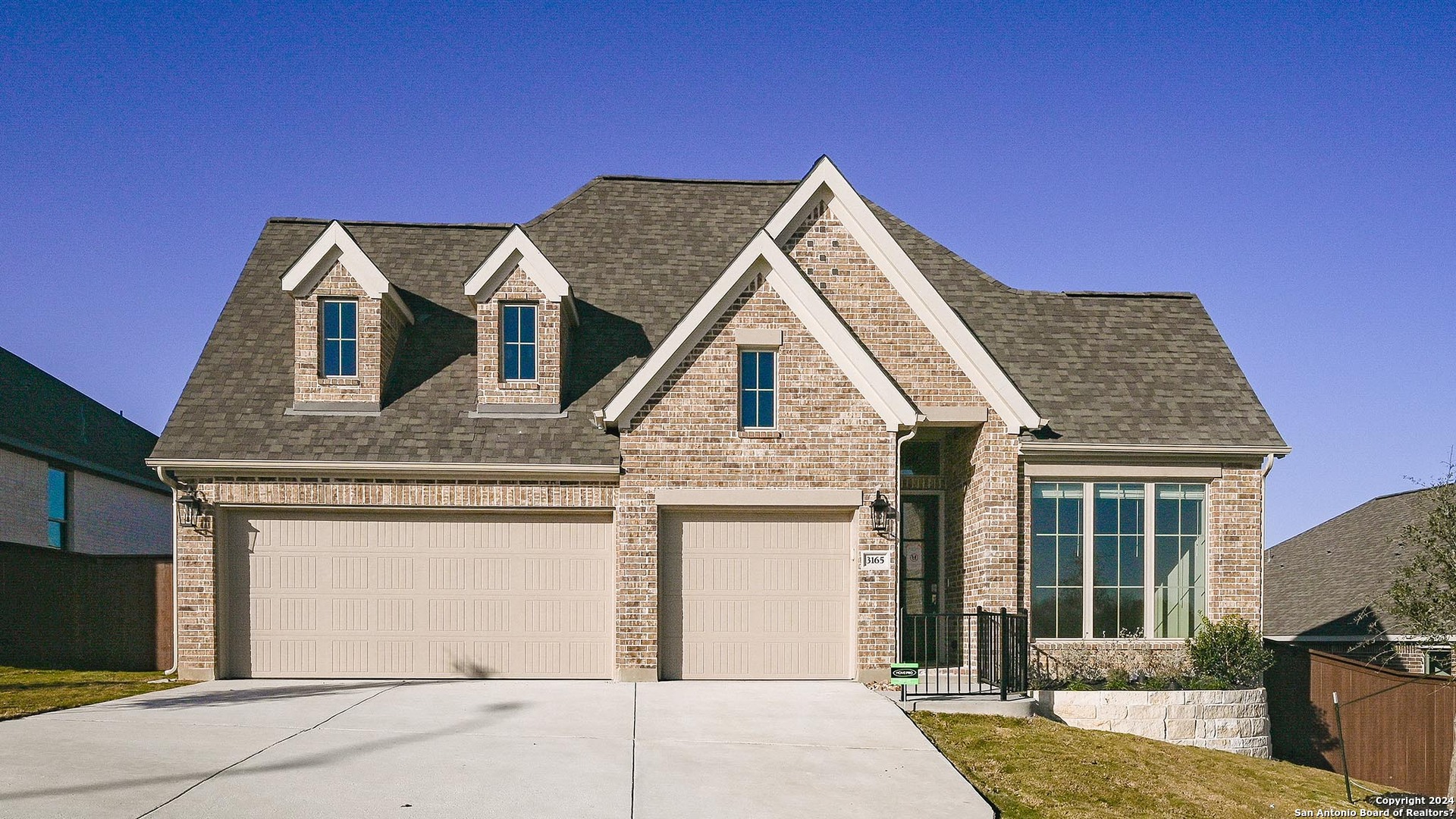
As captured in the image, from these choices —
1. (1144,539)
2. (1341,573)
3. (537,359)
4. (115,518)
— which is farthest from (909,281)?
(115,518)

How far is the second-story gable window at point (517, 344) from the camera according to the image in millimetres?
17141

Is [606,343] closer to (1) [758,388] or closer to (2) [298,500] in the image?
(1) [758,388]

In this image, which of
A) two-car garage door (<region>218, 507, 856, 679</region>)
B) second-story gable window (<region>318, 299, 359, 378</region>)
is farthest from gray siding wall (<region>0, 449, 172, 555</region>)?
second-story gable window (<region>318, 299, 359, 378</region>)

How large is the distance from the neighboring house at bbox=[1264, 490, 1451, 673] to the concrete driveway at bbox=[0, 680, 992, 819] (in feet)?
40.6

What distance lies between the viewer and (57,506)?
78.8 feet

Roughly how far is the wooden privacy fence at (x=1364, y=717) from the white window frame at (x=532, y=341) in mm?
11817

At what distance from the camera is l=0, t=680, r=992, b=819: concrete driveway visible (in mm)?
9547

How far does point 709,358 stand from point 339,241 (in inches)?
221

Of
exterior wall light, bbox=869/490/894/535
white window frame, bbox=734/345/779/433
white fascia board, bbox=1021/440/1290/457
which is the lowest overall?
exterior wall light, bbox=869/490/894/535

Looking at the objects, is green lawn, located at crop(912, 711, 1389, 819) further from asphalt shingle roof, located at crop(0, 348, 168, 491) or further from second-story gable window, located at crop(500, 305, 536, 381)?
asphalt shingle roof, located at crop(0, 348, 168, 491)

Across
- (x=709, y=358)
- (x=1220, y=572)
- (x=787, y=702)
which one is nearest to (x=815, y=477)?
(x=709, y=358)

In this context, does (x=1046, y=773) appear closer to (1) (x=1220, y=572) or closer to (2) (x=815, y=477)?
(2) (x=815, y=477)

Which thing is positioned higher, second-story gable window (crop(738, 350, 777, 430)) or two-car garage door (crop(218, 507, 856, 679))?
second-story gable window (crop(738, 350, 777, 430))

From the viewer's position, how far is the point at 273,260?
1953 cm
